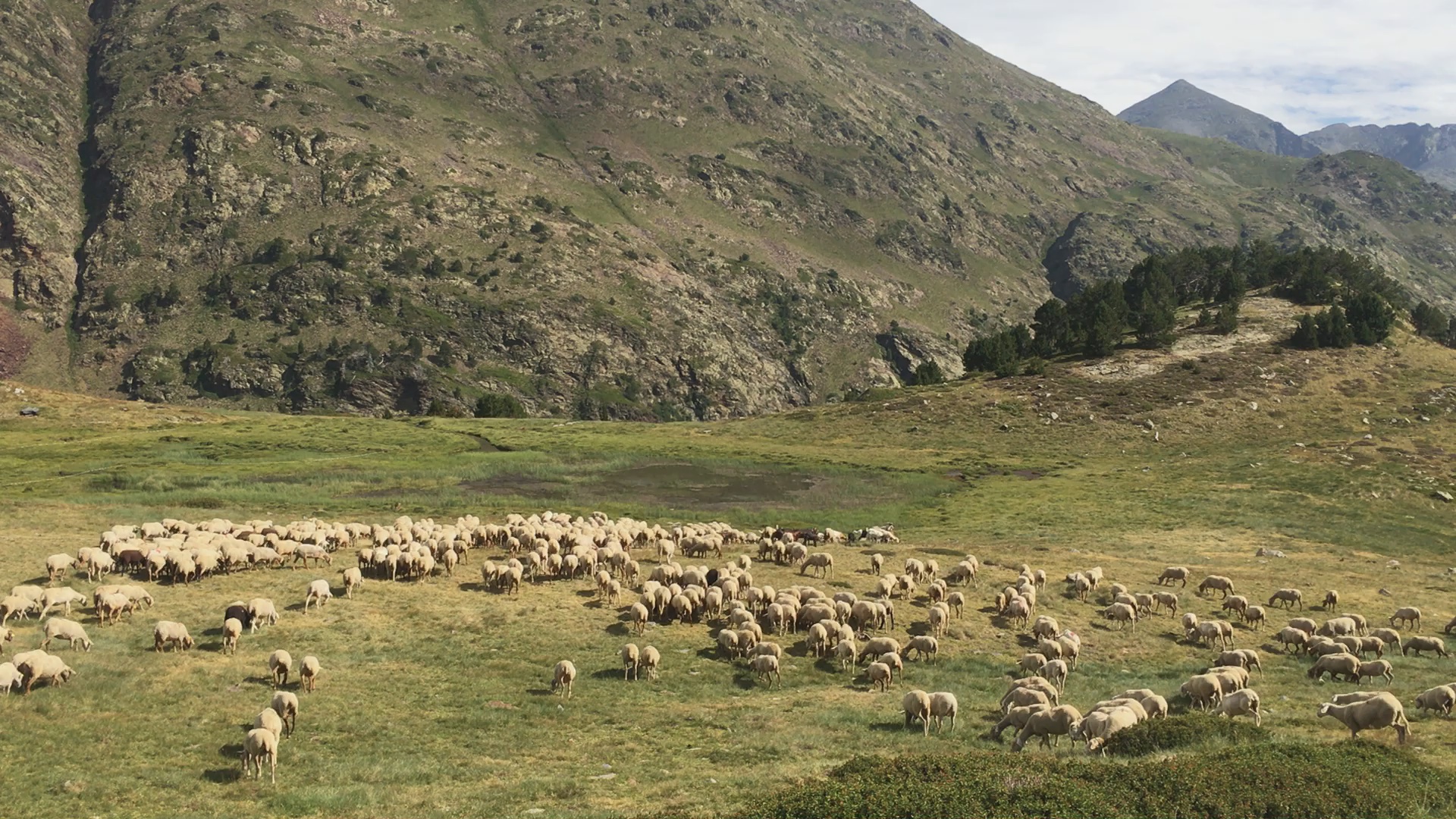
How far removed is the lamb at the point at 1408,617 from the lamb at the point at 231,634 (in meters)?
44.9

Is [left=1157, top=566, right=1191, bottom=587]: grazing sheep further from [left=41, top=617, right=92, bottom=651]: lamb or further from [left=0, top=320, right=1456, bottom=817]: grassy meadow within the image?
[left=41, top=617, right=92, bottom=651]: lamb

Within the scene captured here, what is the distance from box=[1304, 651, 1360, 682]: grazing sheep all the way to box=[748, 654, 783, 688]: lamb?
18048 millimetres

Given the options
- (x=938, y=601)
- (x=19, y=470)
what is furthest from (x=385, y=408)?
(x=938, y=601)

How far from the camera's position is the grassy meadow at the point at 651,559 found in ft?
65.5

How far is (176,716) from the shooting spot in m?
21.8

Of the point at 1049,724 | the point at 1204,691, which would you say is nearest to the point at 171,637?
the point at 1049,724

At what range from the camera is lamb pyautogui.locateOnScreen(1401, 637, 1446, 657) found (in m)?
32.4

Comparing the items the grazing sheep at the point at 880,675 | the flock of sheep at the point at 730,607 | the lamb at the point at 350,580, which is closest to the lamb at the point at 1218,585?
the flock of sheep at the point at 730,607

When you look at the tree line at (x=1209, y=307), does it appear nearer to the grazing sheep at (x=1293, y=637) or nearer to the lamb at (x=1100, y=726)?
the grazing sheep at (x=1293, y=637)

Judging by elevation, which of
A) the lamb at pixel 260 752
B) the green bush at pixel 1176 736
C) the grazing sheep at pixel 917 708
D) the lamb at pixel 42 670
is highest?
the green bush at pixel 1176 736

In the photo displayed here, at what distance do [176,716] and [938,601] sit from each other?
27.5 meters

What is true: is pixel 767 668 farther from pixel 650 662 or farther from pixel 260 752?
pixel 260 752

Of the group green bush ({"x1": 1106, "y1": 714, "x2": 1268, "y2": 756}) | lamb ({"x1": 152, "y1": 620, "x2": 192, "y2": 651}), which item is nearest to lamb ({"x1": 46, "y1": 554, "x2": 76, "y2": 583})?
lamb ({"x1": 152, "y1": 620, "x2": 192, "y2": 651})

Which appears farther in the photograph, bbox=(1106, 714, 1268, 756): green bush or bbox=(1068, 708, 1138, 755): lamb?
bbox=(1068, 708, 1138, 755): lamb
